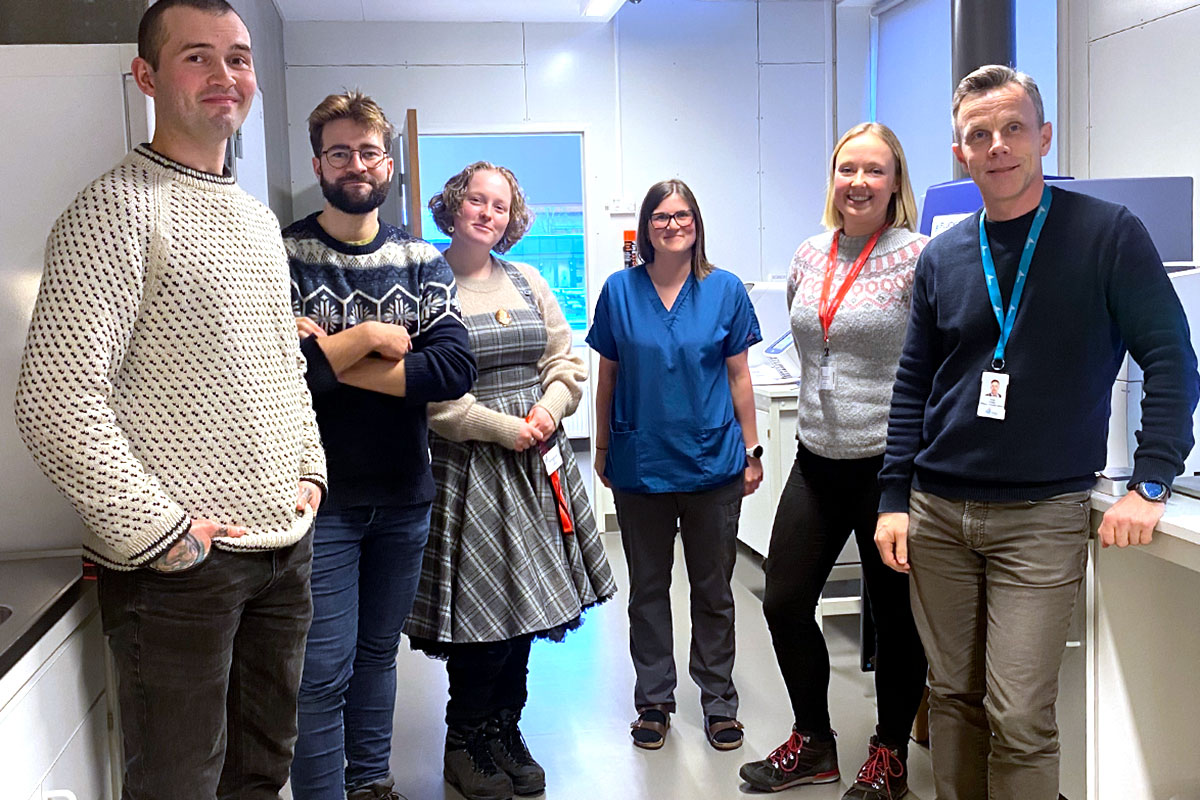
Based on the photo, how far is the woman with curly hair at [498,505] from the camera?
2.37 metres

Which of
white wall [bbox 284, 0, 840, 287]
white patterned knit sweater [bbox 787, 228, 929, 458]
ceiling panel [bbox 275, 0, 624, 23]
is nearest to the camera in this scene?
white patterned knit sweater [bbox 787, 228, 929, 458]

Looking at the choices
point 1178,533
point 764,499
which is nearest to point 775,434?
point 764,499

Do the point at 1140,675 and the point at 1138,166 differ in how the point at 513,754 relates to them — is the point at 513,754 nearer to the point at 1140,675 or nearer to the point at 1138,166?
the point at 1140,675

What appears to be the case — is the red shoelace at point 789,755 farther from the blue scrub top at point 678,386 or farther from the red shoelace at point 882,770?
the blue scrub top at point 678,386

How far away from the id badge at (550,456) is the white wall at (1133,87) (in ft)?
7.77

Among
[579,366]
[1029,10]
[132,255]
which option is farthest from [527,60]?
[132,255]

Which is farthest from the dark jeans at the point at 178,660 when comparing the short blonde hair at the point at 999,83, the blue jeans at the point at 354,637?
the short blonde hair at the point at 999,83

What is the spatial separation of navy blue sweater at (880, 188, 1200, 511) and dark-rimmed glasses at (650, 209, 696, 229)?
909mm

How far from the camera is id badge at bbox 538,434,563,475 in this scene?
2.46 metres

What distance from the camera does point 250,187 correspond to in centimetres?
308

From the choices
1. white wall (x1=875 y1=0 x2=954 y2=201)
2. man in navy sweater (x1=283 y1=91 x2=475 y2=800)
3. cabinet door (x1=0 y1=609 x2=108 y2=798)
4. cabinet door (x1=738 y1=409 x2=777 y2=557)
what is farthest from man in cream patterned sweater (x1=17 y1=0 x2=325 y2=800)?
white wall (x1=875 y1=0 x2=954 y2=201)

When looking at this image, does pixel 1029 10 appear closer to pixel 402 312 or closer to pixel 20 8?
pixel 402 312

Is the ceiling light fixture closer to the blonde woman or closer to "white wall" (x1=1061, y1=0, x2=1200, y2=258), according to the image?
"white wall" (x1=1061, y1=0, x2=1200, y2=258)

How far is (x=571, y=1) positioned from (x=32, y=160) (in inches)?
146
